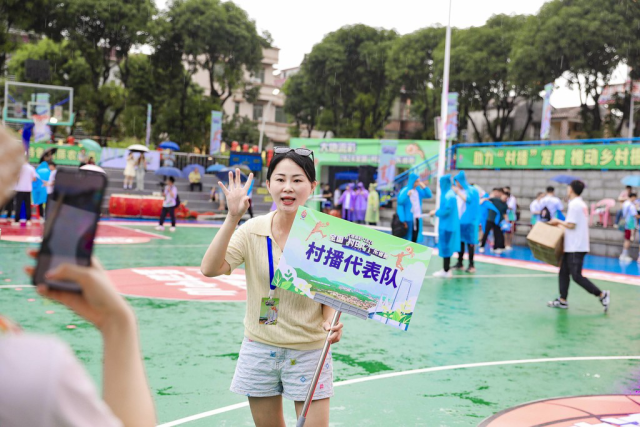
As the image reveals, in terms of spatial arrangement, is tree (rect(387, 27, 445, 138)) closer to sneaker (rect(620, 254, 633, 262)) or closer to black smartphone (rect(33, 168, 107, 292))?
sneaker (rect(620, 254, 633, 262))

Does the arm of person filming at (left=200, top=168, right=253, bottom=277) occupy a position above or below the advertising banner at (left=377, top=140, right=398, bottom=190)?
below

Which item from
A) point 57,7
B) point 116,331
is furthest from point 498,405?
point 57,7

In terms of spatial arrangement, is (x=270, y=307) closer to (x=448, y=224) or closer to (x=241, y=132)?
(x=448, y=224)

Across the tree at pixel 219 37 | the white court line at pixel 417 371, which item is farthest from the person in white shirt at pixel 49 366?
the tree at pixel 219 37

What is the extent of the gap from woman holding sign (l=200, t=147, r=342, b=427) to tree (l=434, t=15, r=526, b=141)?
38.6m

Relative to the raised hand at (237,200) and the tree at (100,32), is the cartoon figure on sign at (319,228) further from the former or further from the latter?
the tree at (100,32)

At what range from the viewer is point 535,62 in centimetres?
Result: 3616

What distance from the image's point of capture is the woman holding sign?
2.99 m

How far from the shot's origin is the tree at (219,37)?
41.5 metres

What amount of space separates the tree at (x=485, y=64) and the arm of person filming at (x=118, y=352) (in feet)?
133

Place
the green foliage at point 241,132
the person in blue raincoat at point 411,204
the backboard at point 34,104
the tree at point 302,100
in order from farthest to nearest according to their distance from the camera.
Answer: the green foliage at point 241,132 < the tree at point 302,100 < the backboard at point 34,104 < the person in blue raincoat at point 411,204

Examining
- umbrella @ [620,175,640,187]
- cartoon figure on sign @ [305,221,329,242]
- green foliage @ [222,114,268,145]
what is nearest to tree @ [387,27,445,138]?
green foliage @ [222,114,268,145]

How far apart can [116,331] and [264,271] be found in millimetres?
1927

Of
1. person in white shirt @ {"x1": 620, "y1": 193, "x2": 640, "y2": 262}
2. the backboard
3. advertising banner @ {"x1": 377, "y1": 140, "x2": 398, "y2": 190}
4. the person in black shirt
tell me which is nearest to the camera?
person in white shirt @ {"x1": 620, "y1": 193, "x2": 640, "y2": 262}
